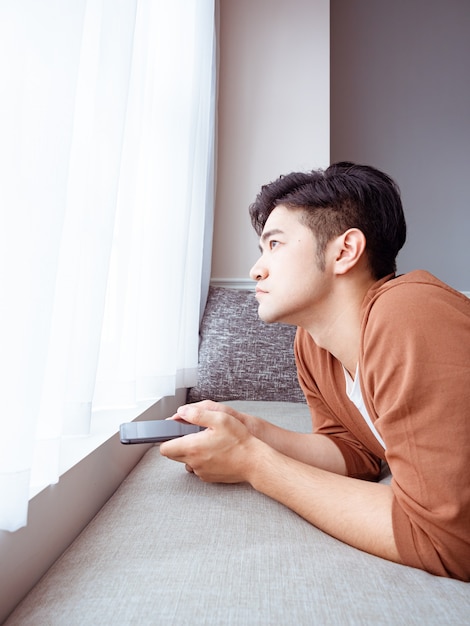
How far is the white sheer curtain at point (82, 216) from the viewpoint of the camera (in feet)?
1.55

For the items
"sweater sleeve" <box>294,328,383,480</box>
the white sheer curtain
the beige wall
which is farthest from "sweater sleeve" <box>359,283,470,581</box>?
the beige wall

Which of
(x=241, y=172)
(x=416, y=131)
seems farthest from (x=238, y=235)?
(x=416, y=131)

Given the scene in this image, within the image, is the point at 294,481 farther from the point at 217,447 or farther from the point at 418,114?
the point at 418,114

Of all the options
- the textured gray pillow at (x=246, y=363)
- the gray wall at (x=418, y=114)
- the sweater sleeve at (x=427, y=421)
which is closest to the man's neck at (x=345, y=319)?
the sweater sleeve at (x=427, y=421)

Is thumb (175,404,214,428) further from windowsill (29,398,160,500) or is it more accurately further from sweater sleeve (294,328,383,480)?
sweater sleeve (294,328,383,480)

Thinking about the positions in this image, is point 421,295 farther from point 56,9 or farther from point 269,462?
point 56,9

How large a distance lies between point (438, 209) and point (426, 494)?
2993 millimetres

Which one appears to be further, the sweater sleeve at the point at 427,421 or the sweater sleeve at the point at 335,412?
the sweater sleeve at the point at 335,412

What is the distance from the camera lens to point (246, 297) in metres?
1.99

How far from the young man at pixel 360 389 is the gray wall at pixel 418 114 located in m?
2.41

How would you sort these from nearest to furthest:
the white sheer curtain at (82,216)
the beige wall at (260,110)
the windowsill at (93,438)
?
the white sheer curtain at (82,216) < the windowsill at (93,438) < the beige wall at (260,110)

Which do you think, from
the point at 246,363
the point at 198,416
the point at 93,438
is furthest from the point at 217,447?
the point at 246,363

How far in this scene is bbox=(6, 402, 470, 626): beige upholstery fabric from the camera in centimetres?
49

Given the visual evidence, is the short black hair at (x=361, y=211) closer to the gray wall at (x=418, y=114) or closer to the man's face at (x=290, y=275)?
the man's face at (x=290, y=275)
